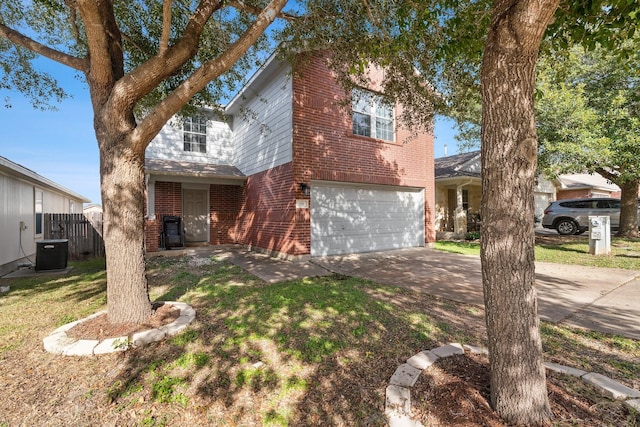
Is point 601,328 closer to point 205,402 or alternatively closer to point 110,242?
point 205,402

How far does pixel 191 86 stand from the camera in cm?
373

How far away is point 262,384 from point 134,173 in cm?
291

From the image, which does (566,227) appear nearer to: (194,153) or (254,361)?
(254,361)

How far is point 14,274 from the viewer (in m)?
7.30

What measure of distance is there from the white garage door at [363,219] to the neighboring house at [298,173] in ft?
0.11

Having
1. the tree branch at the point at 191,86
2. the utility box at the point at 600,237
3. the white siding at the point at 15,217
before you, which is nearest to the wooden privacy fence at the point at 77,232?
the white siding at the point at 15,217

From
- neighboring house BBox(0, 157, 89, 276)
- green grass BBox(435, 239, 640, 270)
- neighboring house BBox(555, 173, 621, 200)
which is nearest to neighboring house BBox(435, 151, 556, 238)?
green grass BBox(435, 239, 640, 270)

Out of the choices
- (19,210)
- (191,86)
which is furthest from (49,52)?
(19,210)

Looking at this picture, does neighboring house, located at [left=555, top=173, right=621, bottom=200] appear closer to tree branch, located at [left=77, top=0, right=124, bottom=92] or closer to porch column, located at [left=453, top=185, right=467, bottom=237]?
porch column, located at [left=453, top=185, right=467, bottom=237]

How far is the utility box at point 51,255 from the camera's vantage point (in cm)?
741

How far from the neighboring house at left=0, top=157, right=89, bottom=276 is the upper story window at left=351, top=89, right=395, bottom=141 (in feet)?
30.6

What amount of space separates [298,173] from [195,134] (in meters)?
6.52

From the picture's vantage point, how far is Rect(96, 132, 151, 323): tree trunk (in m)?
3.60

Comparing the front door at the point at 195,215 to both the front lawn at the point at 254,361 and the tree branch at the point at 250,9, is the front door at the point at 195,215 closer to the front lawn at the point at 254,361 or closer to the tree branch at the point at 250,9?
the front lawn at the point at 254,361
